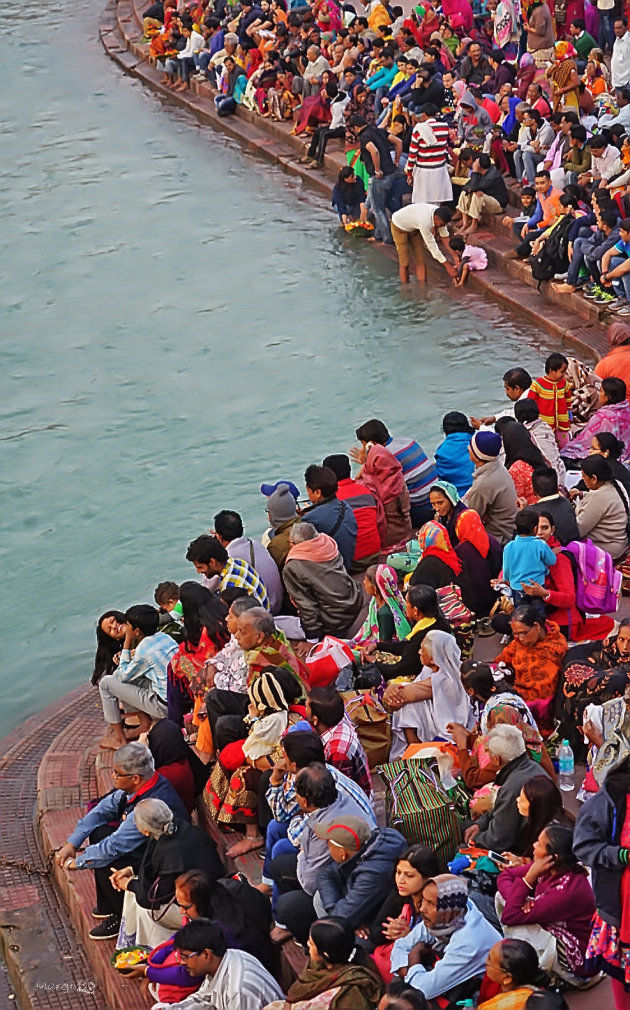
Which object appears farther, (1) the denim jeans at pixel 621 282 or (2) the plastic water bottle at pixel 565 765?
(1) the denim jeans at pixel 621 282

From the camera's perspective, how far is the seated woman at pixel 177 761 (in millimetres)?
7020

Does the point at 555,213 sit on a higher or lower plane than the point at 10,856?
higher

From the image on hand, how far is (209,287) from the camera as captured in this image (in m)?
16.2

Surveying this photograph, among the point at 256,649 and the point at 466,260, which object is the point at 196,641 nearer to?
the point at 256,649

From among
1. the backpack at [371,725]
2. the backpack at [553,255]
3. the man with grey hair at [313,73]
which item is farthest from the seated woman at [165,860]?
the man with grey hair at [313,73]

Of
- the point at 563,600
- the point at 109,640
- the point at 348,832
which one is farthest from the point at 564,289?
the point at 348,832

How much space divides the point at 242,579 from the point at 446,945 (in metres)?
2.86

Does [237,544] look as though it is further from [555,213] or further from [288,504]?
[555,213]

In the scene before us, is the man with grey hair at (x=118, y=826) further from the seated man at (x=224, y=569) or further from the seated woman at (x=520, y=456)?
the seated woman at (x=520, y=456)

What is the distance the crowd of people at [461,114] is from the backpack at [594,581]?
495 centimetres

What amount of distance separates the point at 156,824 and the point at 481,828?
124 cm

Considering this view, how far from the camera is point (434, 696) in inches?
278

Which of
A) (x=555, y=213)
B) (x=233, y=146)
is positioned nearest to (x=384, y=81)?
(x=233, y=146)

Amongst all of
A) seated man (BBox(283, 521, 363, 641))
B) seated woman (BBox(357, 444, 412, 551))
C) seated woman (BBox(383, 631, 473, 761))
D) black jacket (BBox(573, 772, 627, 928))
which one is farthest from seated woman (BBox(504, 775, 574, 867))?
seated woman (BBox(357, 444, 412, 551))
